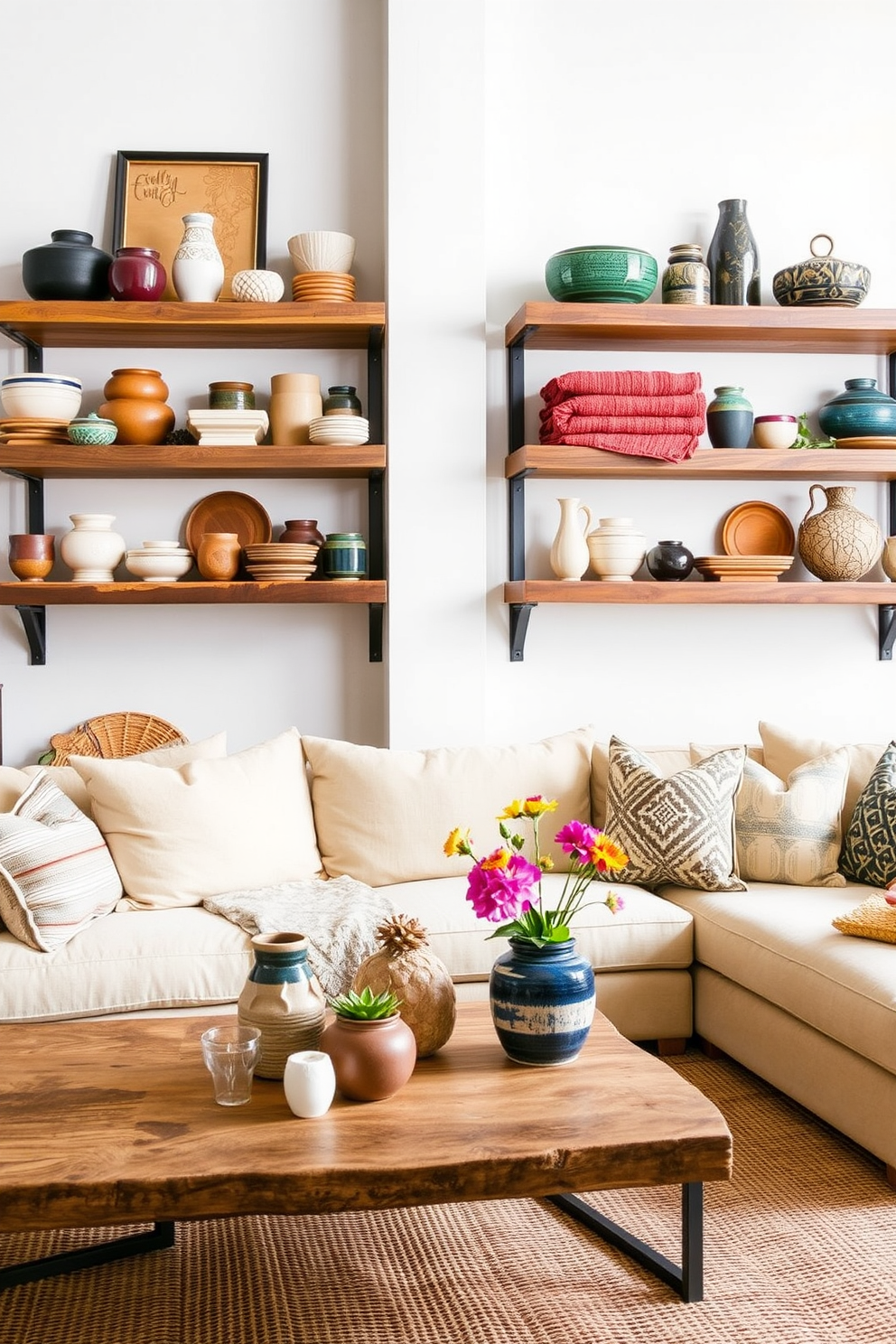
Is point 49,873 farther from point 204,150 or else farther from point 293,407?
point 204,150

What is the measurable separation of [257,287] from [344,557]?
0.82 m

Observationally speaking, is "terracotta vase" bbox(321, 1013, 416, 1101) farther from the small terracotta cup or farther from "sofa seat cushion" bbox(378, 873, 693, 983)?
the small terracotta cup

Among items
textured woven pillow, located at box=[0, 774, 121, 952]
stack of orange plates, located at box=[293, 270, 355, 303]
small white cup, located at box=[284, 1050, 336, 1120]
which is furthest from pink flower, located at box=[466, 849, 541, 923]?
stack of orange plates, located at box=[293, 270, 355, 303]

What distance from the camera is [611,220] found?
3.86 metres

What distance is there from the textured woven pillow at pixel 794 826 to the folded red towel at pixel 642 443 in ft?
3.17

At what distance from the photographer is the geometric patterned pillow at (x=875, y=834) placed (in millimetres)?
3043

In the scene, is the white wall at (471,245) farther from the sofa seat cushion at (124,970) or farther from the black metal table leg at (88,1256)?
the black metal table leg at (88,1256)

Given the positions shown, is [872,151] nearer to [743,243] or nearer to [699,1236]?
[743,243]

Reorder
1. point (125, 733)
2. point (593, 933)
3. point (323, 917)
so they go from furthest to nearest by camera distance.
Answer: point (125, 733) → point (593, 933) → point (323, 917)

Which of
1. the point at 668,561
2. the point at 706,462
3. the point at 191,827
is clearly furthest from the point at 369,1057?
the point at 706,462

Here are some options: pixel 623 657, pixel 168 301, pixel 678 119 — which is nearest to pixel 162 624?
pixel 168 301

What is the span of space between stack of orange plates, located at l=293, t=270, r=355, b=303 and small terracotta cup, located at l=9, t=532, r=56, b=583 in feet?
3.39

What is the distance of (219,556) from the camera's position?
11.6 ft

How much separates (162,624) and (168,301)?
37.8 inches
